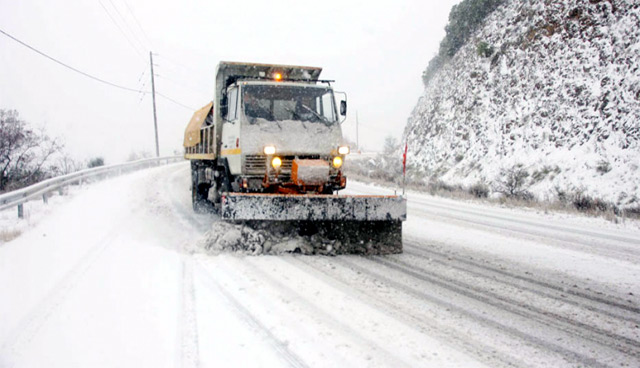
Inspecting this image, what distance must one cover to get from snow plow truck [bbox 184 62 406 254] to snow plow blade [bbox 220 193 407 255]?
1 cm

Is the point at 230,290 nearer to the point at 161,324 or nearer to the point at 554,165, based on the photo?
the point at 161,324

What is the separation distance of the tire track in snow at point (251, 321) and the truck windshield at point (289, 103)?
316cm

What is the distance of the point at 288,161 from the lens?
6566mm

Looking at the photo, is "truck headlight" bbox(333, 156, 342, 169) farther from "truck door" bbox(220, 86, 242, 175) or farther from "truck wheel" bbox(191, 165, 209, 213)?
"truck wheel" bbox(191, 165, 209, 213)

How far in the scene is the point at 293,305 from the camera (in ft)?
12.3

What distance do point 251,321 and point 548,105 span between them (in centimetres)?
2071

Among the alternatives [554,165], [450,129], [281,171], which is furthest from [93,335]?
[450,129]

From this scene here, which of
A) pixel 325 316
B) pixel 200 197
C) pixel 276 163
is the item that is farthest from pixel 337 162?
pixel 200 197

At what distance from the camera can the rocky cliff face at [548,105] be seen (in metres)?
15.8

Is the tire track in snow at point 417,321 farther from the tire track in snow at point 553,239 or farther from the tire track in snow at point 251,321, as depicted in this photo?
the tire track in snow at point 553,239

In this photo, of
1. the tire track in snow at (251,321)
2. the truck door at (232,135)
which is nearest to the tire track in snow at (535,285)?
the tire track in snow at (251,321)

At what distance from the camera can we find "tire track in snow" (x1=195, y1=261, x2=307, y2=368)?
276 centimetres

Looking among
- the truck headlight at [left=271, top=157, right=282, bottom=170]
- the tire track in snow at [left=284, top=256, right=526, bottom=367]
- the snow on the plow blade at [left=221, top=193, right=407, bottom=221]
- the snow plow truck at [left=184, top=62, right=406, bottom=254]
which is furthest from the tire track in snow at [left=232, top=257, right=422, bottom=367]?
the truck headlight at [left=271, top=157, right=282, bottom=170]

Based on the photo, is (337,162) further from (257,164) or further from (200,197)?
(200,197)
